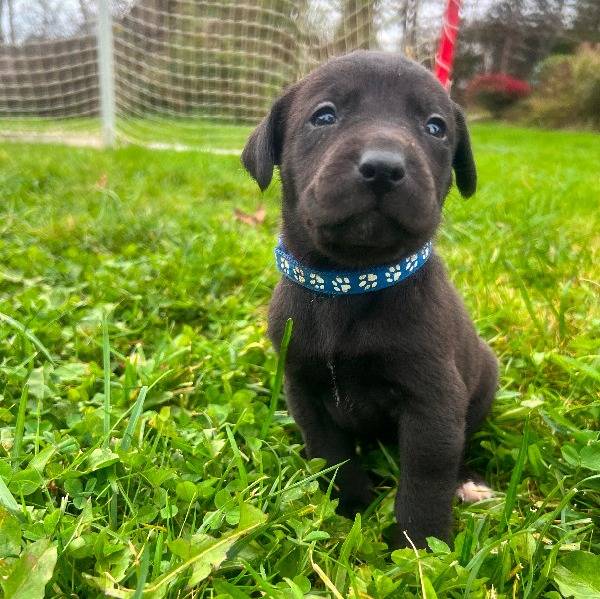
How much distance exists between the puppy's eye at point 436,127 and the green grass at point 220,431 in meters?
0.77

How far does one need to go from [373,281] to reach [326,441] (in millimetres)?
539

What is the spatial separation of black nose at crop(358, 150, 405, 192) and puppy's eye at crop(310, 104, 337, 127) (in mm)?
346

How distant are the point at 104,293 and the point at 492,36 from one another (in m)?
21.1

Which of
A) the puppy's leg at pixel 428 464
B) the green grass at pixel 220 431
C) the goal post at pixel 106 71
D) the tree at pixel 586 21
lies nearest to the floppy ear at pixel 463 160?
the green grass at pixel 220 431

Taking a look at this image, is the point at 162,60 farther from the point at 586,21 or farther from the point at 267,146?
the point at 586,21

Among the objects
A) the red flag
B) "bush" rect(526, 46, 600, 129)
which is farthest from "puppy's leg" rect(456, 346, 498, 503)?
"bush" rect(526, 46, 600, 129)

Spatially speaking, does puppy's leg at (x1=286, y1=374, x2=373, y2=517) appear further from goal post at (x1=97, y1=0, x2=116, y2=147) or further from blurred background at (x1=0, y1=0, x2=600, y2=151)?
goal post at (x1=97, y1=0, x2=116, y2=147)

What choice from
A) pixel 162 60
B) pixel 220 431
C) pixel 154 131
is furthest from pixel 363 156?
pixel 154 131

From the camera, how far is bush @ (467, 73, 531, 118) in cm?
2172

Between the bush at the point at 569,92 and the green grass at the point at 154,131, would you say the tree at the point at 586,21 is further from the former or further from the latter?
the green grass at the point at 154,131

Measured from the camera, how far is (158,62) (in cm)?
1034

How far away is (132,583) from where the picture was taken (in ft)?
4.44

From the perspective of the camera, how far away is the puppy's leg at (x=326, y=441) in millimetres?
1972

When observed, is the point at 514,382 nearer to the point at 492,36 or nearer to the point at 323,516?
the point at 323,516
